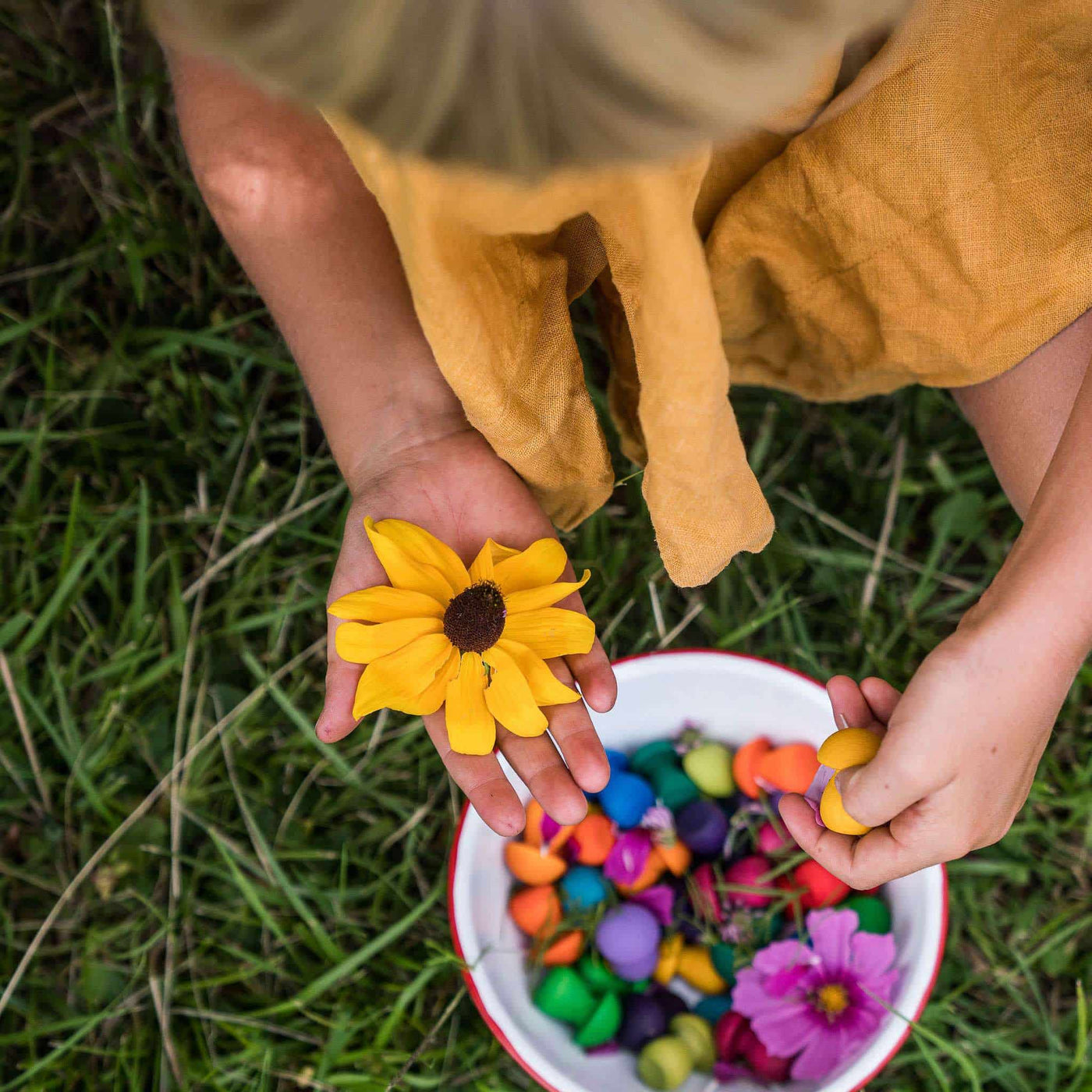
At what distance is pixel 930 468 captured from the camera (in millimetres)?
1121

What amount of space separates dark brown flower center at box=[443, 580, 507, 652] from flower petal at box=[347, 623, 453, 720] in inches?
0.4

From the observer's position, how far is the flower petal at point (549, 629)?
2.33 feet

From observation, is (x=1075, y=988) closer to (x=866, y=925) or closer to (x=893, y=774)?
(x=866, y=925)

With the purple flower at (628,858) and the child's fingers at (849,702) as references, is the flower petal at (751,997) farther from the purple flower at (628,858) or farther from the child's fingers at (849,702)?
the child's fingers at (849,702)

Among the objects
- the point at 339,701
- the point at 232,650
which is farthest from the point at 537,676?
the point at 232,650

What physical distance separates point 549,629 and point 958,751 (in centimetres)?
28

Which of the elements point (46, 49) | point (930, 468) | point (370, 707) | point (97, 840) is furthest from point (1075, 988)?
point (46, 49)

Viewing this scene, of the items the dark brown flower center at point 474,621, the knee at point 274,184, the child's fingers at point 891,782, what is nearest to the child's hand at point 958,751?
the child's fingers at point 891,782

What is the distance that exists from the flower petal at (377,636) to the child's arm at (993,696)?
309 mm

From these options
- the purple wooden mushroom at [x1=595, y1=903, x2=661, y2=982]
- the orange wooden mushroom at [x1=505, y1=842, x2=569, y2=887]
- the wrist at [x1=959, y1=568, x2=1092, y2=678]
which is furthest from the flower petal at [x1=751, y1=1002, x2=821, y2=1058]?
the wrist at [x1=959, y1=568, x2=1092, y2=678]

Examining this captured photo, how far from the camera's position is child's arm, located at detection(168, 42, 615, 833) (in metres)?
0.77

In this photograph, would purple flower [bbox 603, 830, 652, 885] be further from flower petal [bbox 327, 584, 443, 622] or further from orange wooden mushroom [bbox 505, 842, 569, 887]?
flower petal [bbox 327, 584, 443, 622]

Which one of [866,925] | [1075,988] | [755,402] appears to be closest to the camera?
[866,925]

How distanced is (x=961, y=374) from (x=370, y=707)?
51 cm
